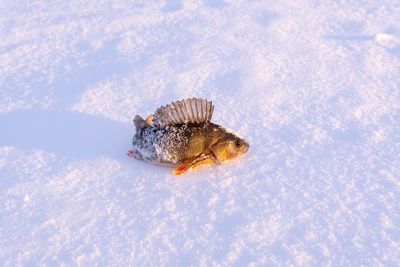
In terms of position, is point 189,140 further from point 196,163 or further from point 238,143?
point 238,143

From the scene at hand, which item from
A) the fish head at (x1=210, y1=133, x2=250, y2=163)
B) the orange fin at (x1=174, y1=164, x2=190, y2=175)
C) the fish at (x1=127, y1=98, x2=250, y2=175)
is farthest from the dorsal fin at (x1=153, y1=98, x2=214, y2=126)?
the orange fin at (x1=174, y1=164, x2=190, y2=175)

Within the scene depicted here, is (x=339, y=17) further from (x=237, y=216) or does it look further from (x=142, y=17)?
(x=237, y=216)

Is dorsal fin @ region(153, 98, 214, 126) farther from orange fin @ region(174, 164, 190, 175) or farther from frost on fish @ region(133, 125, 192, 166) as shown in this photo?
orange fin @ region(174, 164, 190, 175)

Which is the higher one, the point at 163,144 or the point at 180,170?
the point at 163,144

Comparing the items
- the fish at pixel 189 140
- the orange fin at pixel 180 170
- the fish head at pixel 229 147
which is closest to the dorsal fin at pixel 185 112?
the fish at pixel 189 140

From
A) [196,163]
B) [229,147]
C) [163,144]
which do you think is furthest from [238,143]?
Result: [163,144]

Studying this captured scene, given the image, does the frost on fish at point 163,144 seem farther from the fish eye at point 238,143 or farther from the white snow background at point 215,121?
the fish eye at point 238,143

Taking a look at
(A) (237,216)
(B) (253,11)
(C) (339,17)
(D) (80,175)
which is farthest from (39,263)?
(C) (339,17)
